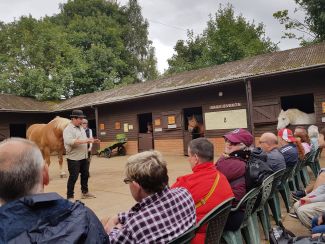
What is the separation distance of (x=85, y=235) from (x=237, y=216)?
1854 millimetres

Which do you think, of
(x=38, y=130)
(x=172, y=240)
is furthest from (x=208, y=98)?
(x=172, y=240)

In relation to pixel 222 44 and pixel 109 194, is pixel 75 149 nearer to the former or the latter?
pixel 109 194

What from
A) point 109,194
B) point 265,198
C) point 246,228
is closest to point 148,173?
point 246,228

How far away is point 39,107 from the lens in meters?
21.5

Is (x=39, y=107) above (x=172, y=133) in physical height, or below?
above

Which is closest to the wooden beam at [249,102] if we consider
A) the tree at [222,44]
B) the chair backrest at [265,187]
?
the chair backrest at [265,187]

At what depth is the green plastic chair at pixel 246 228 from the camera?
2.96 meters

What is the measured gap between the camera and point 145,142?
56.0ft

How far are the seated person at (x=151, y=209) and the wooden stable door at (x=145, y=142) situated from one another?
577 inches

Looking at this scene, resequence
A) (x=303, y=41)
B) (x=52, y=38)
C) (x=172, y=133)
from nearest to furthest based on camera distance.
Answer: (x=172, y=133) < (x=303, y=41) < (x=52, y=38)

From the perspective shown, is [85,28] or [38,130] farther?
[85,28]

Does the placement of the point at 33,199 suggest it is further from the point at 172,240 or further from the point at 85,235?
the point at 172,240

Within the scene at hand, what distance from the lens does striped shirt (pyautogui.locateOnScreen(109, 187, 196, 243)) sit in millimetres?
1890

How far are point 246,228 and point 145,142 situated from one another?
13862mm
